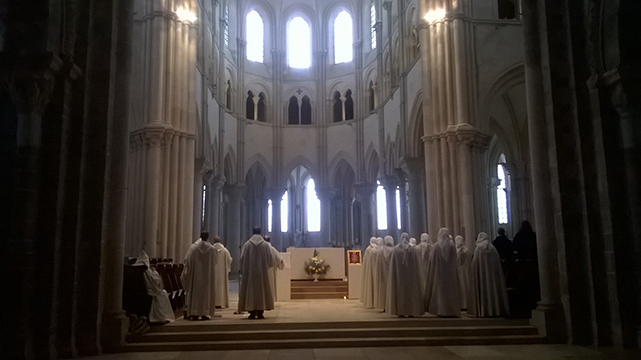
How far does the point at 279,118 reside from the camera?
34750 mm

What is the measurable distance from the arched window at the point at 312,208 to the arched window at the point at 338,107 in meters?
7.32

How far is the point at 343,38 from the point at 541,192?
1030 inches

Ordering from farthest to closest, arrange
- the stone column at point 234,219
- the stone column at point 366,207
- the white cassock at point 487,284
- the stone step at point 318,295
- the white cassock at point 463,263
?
the stone column at point 366,207
the stone column at point 234,219
the stone step at point 318,295
the white cassock at point 463,263
the white cassock at point 487,284

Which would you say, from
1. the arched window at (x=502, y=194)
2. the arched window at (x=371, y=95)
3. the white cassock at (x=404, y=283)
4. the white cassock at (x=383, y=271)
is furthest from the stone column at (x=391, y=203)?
the white cassock at (x=404, y=283)

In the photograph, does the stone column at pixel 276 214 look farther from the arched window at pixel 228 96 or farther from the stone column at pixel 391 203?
the stone column at pixel 391 203

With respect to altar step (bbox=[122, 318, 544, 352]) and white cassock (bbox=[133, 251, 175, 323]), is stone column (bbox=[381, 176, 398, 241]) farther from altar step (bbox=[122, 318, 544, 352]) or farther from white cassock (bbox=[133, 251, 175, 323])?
white cassock (bbox=[133, 251, 175, 323])

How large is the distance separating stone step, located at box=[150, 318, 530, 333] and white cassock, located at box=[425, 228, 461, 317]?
2.06 ft

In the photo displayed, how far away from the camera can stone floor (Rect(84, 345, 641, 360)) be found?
8.74m

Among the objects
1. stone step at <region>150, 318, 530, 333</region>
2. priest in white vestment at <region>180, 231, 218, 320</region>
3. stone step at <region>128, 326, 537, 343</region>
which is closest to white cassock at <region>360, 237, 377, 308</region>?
stone step at <region>150, 318, 530, 333</region>

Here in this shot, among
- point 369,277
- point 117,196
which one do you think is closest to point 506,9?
point 369,277

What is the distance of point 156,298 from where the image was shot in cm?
1125

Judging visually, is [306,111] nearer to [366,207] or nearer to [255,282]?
[366,207]

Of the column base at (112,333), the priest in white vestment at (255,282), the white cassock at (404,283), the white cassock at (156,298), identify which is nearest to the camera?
the column base at (112,333)

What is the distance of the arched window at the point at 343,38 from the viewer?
114ft
